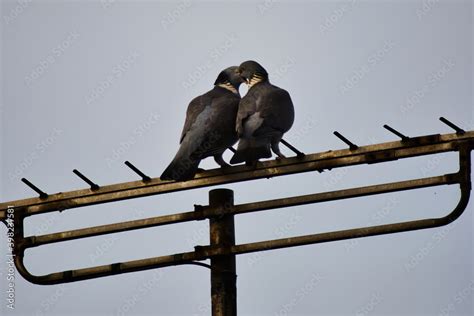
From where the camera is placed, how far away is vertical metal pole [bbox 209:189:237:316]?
7.29 metres

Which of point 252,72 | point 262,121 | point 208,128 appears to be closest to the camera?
point 262,121

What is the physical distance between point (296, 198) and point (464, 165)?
1098 millimetres

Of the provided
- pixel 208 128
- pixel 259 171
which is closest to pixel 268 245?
pixel 259 171

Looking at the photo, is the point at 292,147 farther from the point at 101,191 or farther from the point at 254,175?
the point at 101,191

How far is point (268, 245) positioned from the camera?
7.27 meters

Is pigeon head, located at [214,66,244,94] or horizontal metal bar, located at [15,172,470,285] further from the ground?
pigeon head, located at [214,66,244,94]

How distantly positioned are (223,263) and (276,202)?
1.72 feet

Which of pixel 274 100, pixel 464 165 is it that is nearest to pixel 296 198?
pixel 464 165

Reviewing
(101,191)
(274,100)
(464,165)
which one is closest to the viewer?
(464,165)

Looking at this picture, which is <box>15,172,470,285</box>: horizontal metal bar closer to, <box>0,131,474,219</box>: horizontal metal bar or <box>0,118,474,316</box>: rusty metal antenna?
<box>0,118,474,316</box>: rusty metal antenna

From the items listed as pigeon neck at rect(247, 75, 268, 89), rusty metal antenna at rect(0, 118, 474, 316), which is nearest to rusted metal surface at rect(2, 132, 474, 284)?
rusty metal antenna at rect(0, 118, 474, 316)

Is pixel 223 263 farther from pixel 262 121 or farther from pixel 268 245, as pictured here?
pixel 262 121

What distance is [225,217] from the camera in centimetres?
757

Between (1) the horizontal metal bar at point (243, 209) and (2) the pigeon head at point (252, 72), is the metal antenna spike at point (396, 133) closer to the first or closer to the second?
(1) the horizontal metal bar at point (243, 209)
